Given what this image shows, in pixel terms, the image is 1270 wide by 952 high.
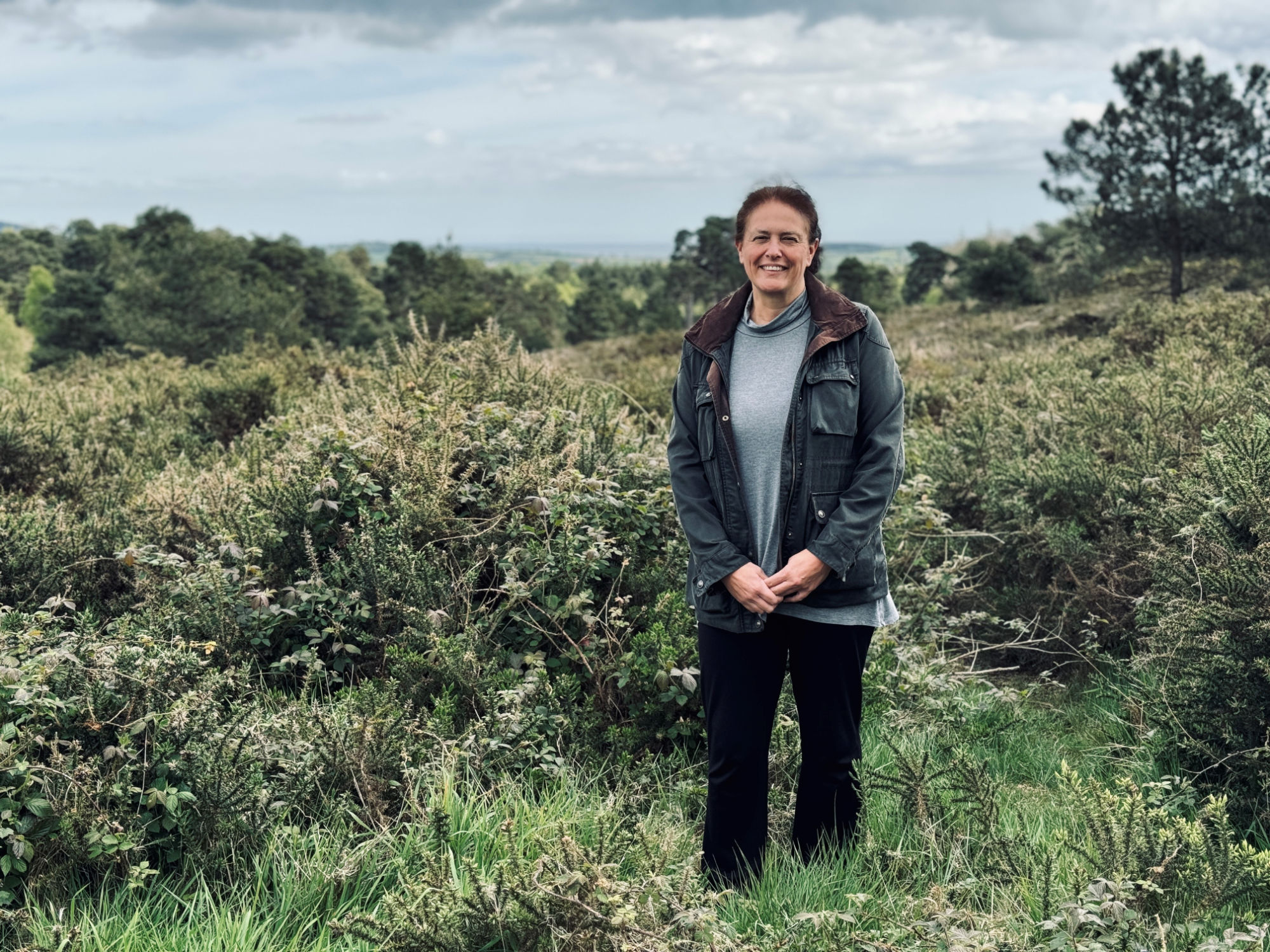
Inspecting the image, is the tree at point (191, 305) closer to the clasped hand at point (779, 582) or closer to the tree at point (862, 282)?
the tree at point (862, 282)

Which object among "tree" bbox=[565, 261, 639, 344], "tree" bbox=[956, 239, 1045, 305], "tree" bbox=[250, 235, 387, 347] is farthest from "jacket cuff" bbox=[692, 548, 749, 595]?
"tree" bbox=[565, 261, 639, 344]

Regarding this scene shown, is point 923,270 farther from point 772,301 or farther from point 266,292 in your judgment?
point 772,301

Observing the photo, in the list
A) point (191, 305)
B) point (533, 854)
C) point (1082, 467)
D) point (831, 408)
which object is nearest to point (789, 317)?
point (831, 408)

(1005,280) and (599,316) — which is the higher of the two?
(599,316)

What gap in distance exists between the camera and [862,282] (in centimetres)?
5791

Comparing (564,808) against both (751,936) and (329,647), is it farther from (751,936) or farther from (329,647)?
(329,647)

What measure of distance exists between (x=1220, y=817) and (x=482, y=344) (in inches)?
202

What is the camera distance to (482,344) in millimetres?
6906

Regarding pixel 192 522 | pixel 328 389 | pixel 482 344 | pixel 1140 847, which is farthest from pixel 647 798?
pixel 328 389

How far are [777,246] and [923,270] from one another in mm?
75048

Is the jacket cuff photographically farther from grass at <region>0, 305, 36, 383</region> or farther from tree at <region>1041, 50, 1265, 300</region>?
grass at <region>0, 305, 36, 383</region>

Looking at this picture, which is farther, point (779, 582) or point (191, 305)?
point (191, 305)

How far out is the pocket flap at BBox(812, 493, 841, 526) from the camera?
307 cm

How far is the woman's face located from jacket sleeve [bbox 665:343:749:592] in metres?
0.36
